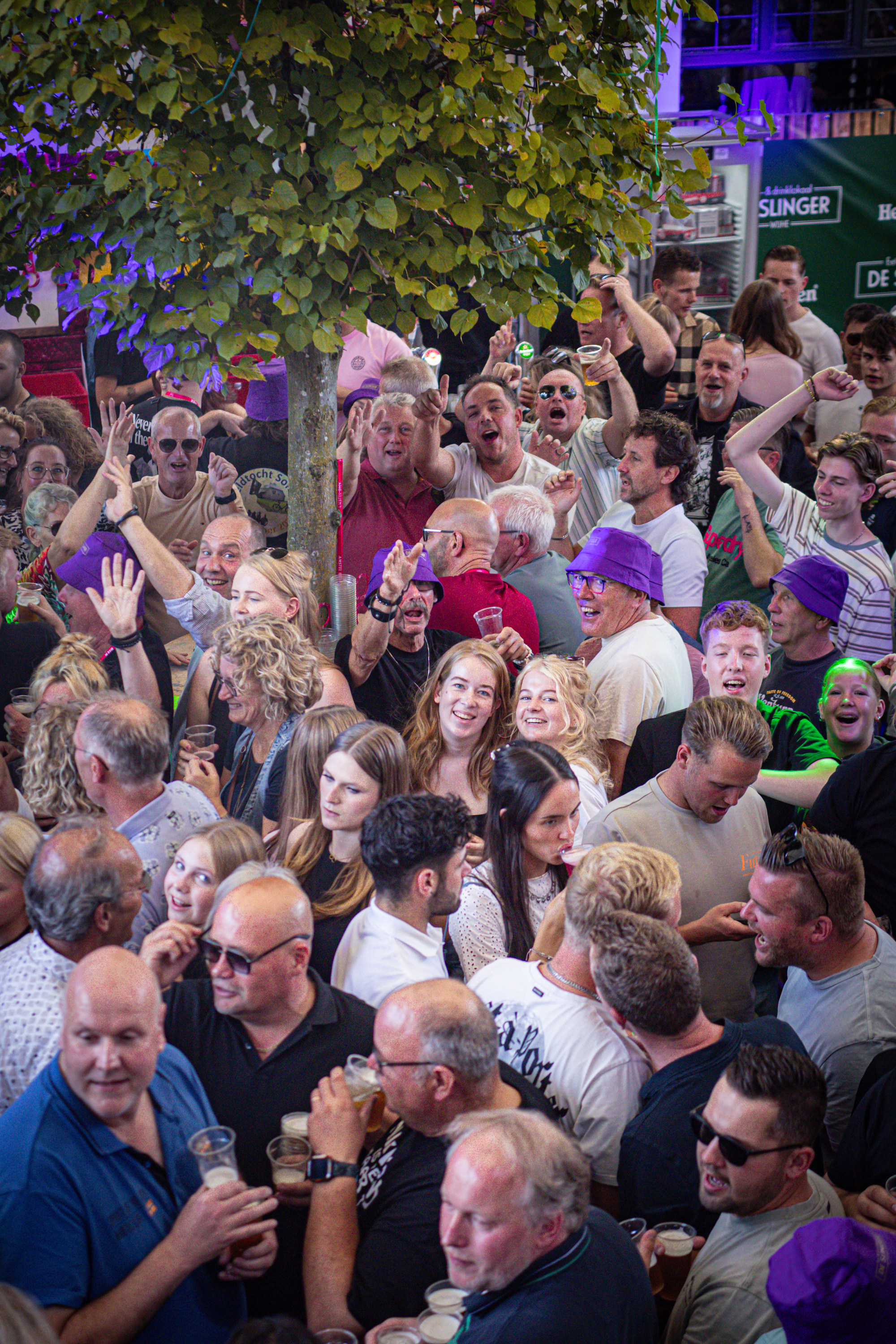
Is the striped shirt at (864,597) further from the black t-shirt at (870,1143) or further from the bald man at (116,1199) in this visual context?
the bald man at (116,1199)

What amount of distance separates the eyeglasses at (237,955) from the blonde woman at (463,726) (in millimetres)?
1401

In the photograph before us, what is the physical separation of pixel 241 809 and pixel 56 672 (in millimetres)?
814

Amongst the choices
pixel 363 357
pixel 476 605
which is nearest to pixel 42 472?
pixel 363 357

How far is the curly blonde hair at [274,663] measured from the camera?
13.5 ft

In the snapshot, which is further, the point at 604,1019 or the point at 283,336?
the point at 283,336

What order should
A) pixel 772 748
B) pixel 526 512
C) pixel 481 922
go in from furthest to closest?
pixel 526 512, pixel 772 748, pixel 481 922

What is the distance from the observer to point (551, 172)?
12.8 ft

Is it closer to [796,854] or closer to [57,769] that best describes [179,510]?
[57,769]

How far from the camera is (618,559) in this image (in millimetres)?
4480

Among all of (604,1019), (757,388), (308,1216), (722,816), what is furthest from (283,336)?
(757,388)

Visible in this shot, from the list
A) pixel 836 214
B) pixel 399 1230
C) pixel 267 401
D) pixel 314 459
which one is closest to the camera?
pixel 399 1230

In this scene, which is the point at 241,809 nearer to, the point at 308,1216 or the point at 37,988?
the point at 37,988

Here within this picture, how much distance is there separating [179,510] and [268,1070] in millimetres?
3842

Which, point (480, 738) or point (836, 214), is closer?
point (480, 738)
